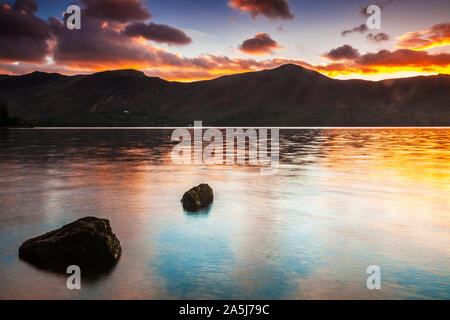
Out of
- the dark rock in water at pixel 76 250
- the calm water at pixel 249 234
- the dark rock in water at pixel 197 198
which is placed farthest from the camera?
the dark rock in water at pixel 197 198

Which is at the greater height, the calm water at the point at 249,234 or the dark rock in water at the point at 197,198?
the dark rock in water at the point at 197,198

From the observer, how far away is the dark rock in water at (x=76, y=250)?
9.62 m

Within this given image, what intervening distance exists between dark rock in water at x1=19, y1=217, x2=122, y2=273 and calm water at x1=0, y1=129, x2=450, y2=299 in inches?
13.8

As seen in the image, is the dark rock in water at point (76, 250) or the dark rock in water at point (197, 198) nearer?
the dark rock in water at point (76, 250)

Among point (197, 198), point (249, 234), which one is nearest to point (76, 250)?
point (249, 234)

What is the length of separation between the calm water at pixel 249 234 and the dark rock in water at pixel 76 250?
1.15 ft

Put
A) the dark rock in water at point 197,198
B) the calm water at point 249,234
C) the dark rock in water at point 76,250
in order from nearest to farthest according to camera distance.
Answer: the calm water at point 249,234 < the dark rock in water at point 76,250 < the dark rock in water at point 197,198

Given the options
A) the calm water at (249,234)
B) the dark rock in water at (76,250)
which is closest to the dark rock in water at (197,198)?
the calm water at (249,234)

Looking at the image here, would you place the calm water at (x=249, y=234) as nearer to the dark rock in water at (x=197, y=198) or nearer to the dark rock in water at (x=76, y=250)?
the dark rock in water at (x=76, y=250)

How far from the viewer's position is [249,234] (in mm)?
12422

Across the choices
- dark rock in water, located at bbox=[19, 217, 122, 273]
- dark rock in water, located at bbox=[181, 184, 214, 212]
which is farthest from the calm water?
dark rock in water, located at bbox=[181, 184, 214, 212]

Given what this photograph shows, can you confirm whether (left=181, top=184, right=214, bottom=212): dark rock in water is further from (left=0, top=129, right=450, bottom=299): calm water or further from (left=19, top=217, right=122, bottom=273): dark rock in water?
(left=19, top=217, right=122, bottom=273): dark rock in water

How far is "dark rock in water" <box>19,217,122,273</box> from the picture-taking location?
9617 mm
